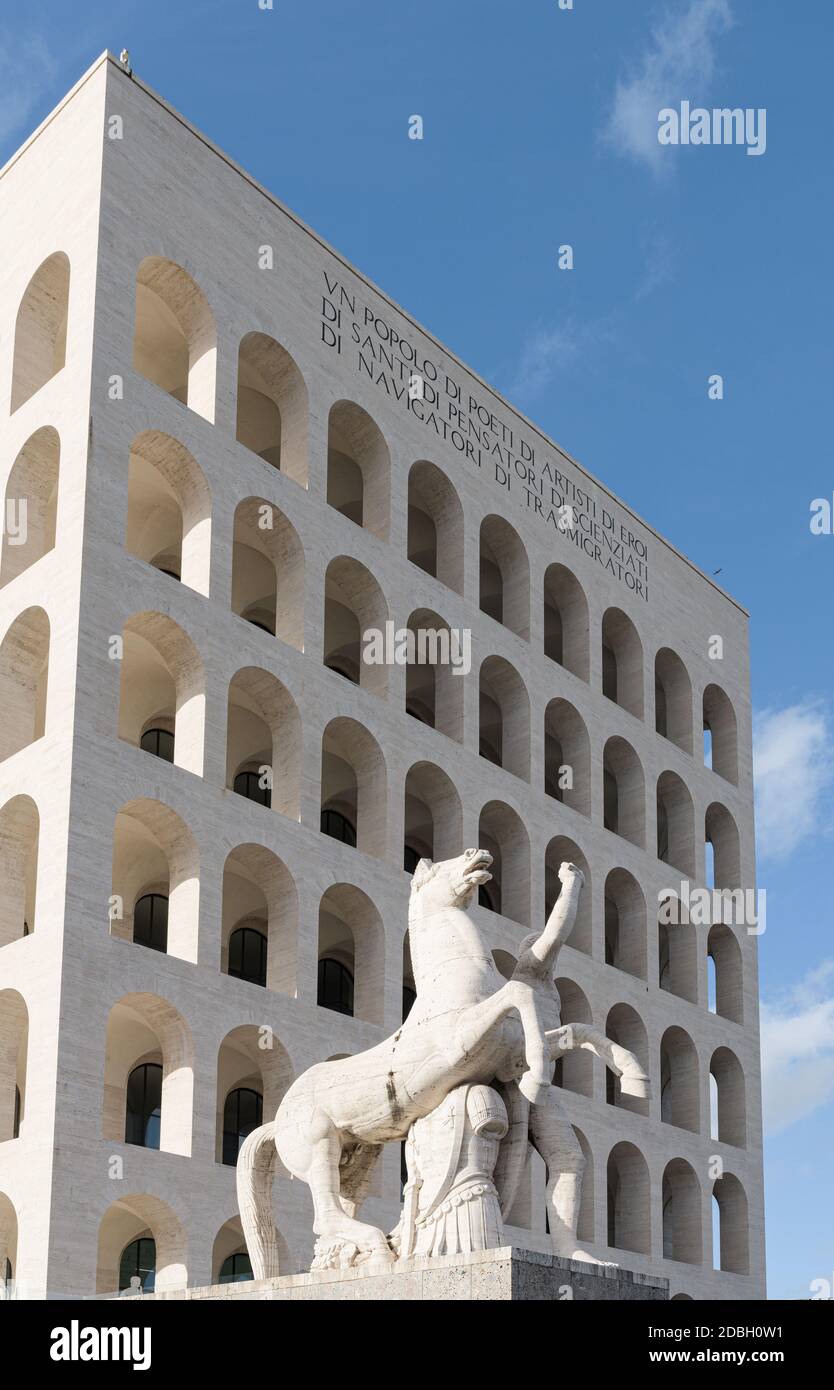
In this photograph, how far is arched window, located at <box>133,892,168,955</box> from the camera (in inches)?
1610

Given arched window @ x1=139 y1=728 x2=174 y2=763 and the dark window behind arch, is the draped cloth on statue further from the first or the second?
the dark window behind arch

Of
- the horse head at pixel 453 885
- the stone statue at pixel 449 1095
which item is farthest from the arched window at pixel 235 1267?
the horse head at pixel 453 885

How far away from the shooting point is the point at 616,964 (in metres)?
50.2

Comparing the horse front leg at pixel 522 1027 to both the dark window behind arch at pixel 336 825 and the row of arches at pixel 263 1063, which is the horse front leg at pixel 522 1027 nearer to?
the row of arches at pixel 263 1063

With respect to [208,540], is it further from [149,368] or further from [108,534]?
[149,368]

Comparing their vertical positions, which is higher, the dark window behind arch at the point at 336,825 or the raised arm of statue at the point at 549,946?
the dark window behind arch at the point at 336,825

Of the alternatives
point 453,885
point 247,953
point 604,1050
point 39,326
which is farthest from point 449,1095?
point 39,326

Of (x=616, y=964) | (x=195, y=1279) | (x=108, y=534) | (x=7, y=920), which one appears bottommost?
(x=195, y=1279)

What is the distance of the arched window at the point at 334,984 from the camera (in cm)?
4419

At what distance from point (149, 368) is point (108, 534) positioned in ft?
26.8

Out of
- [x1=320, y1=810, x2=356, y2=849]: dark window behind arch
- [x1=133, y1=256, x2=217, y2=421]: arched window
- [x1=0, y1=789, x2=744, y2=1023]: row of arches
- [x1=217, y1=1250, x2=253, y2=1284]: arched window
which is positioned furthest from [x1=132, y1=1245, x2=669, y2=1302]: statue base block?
[x1=320, y1=810, x2=356, y2=849]: dark window behind arch

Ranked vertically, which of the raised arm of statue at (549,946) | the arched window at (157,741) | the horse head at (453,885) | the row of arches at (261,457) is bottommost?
the raised arm of statue at (549,946)

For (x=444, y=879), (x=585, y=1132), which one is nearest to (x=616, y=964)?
(x=585, y=1132)
